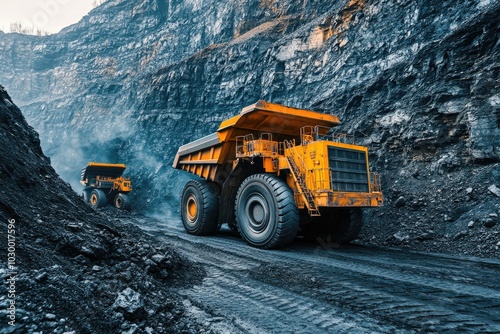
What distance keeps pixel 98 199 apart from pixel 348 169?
1581 cm

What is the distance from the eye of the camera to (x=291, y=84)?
19547 millimetres

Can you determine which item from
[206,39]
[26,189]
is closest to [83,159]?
[206,39]

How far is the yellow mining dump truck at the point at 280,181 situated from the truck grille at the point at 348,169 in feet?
0.07

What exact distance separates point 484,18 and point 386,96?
3.62 m

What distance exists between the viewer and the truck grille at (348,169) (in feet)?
20.3

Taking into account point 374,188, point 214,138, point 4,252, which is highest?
point 214,138

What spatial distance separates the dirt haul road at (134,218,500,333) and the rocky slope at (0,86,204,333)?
442 mm

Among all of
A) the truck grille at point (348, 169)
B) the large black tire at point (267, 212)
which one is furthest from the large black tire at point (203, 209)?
the truck grille at point (348, 169)

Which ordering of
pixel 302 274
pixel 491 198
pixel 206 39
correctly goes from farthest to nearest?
pixel 206 39
pixel 491 198
pixel 302 274

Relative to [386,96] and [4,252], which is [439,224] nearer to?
[386,96]

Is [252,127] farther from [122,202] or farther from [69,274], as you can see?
[122,202]

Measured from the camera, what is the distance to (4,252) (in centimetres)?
238

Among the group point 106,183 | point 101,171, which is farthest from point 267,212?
point 101,171

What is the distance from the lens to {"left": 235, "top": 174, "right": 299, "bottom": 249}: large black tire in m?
6.07
